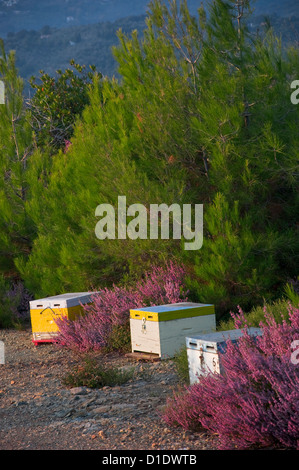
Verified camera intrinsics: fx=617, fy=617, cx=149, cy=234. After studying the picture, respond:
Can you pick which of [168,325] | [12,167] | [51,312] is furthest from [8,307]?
[168,325]

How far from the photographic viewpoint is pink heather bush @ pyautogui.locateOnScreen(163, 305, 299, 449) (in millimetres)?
4070

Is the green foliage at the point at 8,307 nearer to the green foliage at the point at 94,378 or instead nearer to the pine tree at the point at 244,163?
the pine tree at the point at 244,163

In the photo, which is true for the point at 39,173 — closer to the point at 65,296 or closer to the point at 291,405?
the point at 65,296

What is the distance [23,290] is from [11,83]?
4397 mm

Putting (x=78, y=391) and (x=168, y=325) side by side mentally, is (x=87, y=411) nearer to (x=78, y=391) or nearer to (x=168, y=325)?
(x=78, y=391)

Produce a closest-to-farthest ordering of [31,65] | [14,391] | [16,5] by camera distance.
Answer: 1. [14,391]
2. [31,65]
3. [16,5]

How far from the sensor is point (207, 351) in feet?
17.6

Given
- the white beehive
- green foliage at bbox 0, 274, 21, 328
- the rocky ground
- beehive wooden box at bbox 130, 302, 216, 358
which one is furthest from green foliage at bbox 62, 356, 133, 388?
green foliage at bbox 0, 274, 21, 328

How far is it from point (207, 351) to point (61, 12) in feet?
478

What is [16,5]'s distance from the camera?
13962 centimetres

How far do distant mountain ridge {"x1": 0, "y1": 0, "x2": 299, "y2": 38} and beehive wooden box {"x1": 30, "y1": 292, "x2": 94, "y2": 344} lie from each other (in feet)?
421

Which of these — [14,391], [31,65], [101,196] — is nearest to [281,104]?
[101,196]

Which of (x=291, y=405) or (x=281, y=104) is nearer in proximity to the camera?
(x=291, y=405)
